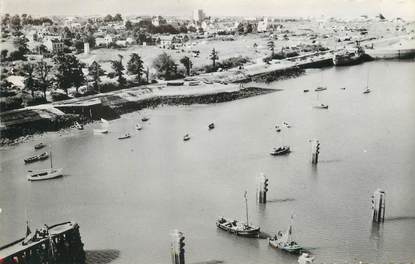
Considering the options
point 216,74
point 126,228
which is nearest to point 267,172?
point 126,228

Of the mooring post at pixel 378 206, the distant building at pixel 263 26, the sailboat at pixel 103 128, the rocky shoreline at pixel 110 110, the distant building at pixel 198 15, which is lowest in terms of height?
the mooring post at pixel 378 206

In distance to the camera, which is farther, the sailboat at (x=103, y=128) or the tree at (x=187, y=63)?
the tree at (x=187, y=63)

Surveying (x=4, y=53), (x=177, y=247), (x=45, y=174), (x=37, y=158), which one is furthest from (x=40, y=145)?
(x=177, y=247)

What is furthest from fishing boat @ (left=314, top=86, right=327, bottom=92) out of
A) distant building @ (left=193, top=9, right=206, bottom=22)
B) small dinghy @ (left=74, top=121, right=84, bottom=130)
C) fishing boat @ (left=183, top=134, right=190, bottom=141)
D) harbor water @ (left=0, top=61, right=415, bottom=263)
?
small dinghy @ (left=74, top=121, right=84, bottom=130)

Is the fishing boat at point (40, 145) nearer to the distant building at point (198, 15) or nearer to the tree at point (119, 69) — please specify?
the tree at point (119, 69)

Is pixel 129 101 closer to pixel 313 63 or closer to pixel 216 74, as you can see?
pixel 216 74

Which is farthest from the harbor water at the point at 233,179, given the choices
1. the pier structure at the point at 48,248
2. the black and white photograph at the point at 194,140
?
the pier structure at the point at 48,248
